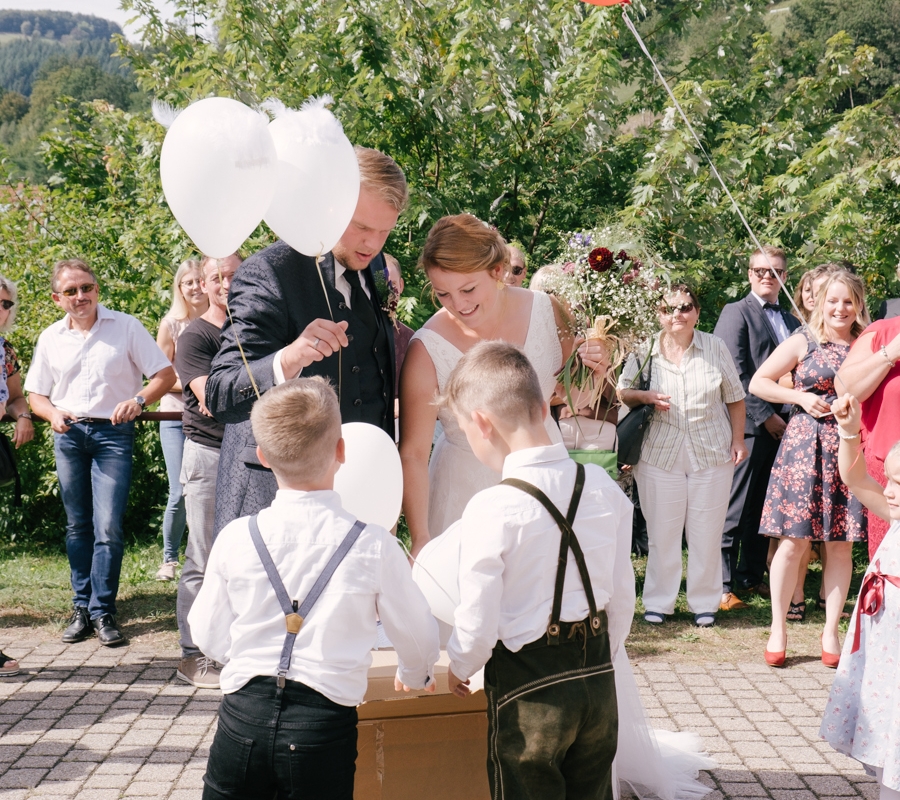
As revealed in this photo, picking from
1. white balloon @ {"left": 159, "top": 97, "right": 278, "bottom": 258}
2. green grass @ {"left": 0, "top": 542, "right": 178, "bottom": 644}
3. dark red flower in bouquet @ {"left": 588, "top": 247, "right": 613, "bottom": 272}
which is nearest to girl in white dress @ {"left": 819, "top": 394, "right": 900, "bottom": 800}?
dark red flower in bouquet @ {"left": 588, "top": 247, "right": 613, "bottom": 272}

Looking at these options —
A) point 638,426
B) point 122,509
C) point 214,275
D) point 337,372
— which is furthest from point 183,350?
point 638,426

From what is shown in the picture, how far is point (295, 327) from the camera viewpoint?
288 centimetres

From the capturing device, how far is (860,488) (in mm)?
3510

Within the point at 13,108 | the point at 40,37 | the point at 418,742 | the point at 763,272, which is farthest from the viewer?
the point at 40,37

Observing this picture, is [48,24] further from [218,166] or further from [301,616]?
[301,616]

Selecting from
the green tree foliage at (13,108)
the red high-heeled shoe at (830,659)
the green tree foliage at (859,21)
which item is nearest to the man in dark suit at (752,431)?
the red high-heeled shoe at (830,659)

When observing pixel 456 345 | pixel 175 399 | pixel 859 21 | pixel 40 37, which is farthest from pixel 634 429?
pixel 40 37

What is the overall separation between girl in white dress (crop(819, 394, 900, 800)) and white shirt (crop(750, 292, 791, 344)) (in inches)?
132

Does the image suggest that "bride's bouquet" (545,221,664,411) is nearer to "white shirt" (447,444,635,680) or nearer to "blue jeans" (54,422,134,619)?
"white shirt" (447,444,635,680)

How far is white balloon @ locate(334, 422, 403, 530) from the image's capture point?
2666 millimetres

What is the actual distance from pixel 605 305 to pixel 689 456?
270 centimetres

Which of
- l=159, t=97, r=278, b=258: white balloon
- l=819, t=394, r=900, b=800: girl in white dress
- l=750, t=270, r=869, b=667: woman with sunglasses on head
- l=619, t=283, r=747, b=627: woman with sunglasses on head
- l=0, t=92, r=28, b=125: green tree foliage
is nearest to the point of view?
l=159, t=97, r=278, b=258: white balloon

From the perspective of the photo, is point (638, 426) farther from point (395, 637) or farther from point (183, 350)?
point (395, 637)

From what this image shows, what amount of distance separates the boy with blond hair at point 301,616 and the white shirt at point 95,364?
3600 mm
